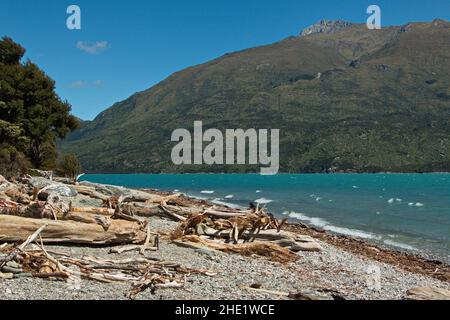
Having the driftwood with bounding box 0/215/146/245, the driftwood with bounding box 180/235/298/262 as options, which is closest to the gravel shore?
the driftwood with bounding box 0/215/146/245

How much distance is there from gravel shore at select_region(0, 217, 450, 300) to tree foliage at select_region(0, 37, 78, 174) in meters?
32.3

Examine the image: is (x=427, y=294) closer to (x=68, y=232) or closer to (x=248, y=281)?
(x=248, y=281)

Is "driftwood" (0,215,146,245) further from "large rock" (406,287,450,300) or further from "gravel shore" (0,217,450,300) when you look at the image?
"large rock" (406,287,450,300)

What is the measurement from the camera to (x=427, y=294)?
12.6 m

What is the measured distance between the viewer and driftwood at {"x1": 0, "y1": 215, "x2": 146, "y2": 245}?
13805mm

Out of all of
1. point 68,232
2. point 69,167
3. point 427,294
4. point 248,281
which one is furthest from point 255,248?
point 69,167

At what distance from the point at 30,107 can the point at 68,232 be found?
36619 mm

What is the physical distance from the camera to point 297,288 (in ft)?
40.2

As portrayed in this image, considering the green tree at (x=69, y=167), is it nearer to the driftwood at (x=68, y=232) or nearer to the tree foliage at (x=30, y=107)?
the tree foliage at (x=30, y=107)

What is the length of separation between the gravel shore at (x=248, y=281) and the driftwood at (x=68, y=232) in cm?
36

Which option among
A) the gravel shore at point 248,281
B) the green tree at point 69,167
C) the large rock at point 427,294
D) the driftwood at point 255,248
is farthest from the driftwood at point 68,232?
the green tree at point 69,167
